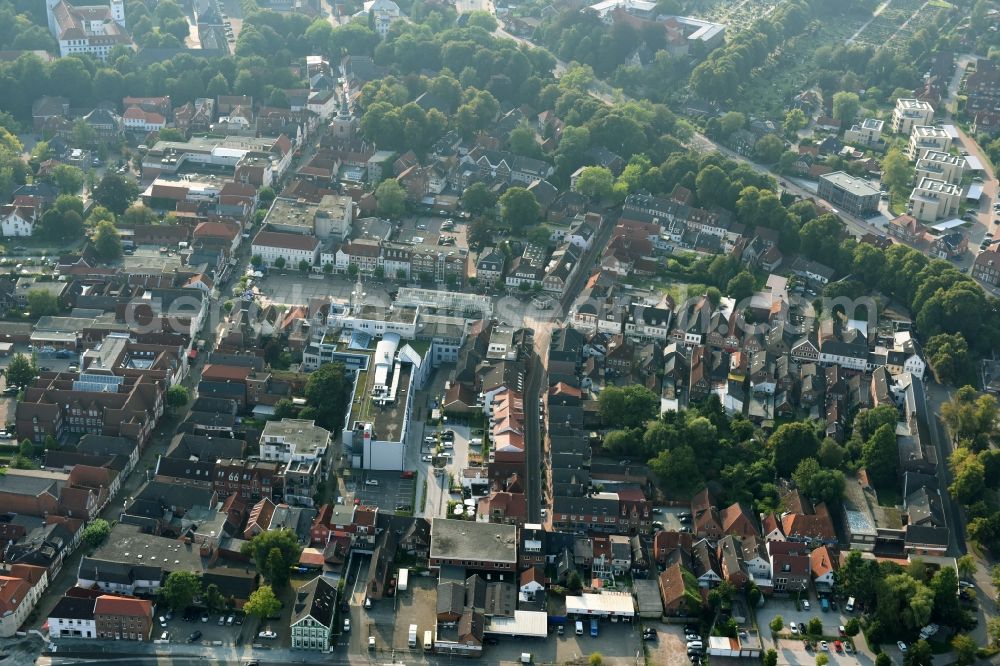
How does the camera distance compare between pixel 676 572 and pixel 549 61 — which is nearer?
pixel 676 572

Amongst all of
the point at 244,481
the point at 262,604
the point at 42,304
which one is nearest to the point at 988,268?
the point at 244,481

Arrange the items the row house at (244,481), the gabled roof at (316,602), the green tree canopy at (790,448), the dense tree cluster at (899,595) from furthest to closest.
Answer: the green tree canopy at (790,448) < the row house at (244,481) < the dense tree cluster at (899,595) < the gabled roof at (316,602)

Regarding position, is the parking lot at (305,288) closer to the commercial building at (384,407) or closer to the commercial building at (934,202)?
the commercial building at (384,407)

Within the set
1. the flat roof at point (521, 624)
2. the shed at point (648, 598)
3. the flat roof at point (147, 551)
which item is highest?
the flat roof at point (147, 551)

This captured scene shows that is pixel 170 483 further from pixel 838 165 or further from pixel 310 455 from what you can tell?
pixel 838 165

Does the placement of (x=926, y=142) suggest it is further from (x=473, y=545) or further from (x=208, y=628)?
(x=208, y=628)

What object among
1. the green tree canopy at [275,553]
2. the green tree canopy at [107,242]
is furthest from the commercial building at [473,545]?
the green tree canopy at [107,242]

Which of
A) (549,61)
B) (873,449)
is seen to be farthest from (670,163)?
(873,449)
